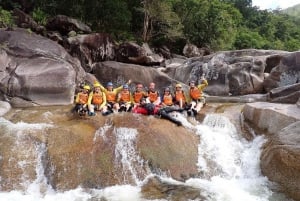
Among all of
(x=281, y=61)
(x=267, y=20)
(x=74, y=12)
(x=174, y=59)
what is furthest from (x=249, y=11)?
(x=281, y=61)

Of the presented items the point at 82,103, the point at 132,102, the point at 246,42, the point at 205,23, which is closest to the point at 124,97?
the point at 132,102

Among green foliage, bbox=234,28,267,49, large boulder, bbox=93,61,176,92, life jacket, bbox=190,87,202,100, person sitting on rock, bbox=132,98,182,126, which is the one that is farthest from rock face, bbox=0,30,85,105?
green foliage, bbox=234,28,267,49

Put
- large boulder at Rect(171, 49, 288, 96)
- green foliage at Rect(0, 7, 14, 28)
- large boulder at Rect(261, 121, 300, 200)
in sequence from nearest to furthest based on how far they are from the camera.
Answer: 1. large boulder at Rect(261, 121, 300, 200)
2. large boulder at Rect(171, 49, 288, 96)
3. green foliage at Rect(0, 7, 14, 28)

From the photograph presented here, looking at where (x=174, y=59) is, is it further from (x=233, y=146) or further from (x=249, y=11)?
(x=249, y=11)

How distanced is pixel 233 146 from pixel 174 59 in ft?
55.0

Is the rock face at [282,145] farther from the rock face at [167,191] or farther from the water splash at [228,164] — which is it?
the rock face at [167,191]

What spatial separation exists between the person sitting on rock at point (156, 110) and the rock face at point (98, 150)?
0.19 metres

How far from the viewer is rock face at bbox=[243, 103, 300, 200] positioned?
27.2 feet

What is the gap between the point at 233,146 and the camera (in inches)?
416

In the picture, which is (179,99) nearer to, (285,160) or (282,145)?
(282,145)

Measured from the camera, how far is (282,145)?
8.67 m

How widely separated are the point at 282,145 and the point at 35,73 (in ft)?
29.1

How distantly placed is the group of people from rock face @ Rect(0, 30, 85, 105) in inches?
96.9

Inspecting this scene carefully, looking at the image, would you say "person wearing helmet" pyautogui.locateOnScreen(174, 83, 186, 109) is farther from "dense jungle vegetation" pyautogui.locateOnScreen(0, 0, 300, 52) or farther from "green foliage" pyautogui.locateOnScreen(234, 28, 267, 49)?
"green foliage" pyautogui.locateOnScreen(234, 28, 267, 49)
